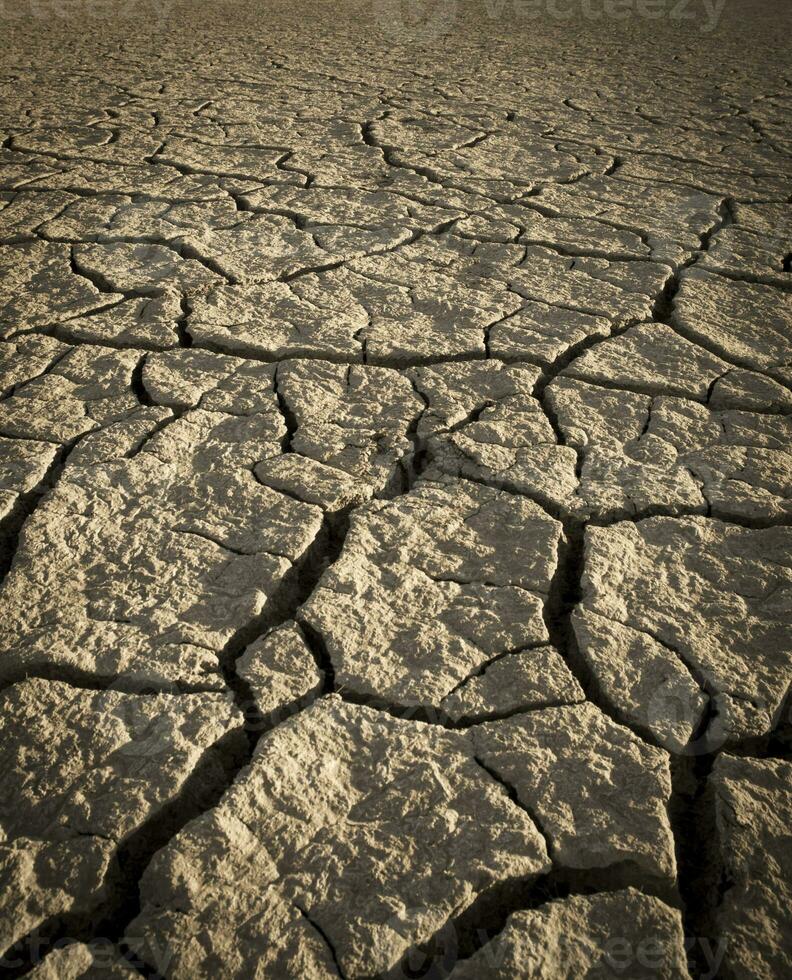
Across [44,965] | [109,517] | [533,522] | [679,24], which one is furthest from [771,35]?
[44,965]

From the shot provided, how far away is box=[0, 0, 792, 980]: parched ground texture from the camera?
980 mm

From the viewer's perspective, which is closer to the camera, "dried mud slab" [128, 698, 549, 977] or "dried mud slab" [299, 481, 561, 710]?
"dried mud slab" [128, 698, 549, 977]

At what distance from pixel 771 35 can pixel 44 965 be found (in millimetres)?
8486

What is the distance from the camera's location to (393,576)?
4.69ft

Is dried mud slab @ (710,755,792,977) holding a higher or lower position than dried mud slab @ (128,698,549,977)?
higher

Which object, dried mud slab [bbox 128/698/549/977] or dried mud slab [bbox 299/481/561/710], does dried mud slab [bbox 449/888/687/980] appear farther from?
dried mud slab [bbox 299/481/561/710]

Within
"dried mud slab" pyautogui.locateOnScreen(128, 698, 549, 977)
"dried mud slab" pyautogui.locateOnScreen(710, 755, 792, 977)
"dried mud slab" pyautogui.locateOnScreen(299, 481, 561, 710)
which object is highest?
"dried mud slab" pyautogui.locateOnScreen(710, 755, 792, 977)

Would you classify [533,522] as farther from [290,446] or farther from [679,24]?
[679,24]

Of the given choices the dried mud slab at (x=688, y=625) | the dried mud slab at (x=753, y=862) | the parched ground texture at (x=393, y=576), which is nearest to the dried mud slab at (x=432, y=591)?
the parched ground texture at (x=393, y=576)

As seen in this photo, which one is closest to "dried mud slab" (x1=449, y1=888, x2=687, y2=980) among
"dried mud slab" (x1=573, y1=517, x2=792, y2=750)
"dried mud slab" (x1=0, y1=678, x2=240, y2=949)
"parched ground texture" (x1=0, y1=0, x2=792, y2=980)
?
"parched ground texture" (x1=0, y1=0, x2=792, y2=980)

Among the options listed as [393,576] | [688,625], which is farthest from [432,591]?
[688,625]

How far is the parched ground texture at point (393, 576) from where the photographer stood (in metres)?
0.98

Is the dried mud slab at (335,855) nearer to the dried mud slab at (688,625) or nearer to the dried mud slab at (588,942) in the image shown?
the dried mud slab at (588,942)

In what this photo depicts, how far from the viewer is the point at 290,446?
174cm
